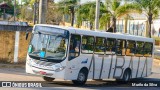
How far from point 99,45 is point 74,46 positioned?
2179 millimetres

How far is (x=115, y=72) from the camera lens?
22.7m

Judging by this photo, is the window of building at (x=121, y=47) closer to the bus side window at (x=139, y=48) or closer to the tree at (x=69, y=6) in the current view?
the bus side window at (x=139, y=48)

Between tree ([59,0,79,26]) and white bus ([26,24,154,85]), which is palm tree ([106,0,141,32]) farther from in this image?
white bus ([26,24,154,85])

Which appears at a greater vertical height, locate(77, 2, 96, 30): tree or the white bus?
locate(77, 2, 96, 30): tree

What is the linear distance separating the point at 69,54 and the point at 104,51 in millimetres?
3027

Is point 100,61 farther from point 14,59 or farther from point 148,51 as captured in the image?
point 14,59

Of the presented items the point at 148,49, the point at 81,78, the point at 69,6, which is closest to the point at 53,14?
the point at 69,6

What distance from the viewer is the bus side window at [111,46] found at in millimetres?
21600

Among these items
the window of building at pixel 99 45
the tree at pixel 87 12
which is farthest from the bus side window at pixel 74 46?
the tree at pixel 87 12

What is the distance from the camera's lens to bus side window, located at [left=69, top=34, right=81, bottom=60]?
18938 mm

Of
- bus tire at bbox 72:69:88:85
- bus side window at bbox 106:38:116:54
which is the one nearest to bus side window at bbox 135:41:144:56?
bus side window at bbox 106:38:116:54

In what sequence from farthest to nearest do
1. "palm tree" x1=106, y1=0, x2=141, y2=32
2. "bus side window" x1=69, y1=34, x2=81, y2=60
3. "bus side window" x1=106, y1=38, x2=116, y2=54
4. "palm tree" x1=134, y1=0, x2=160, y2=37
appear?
"palm tree" x1=106, y1=0, x2=141, y2=32
"palm tree" x1=134, y1=0, x2=160, y2=37
"bus side window" x1=106, y1=38, x2=116, y2=54
"bus side window" x1=69, y1=34, x2=81, y2=60

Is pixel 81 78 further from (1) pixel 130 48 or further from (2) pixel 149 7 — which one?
(2) pixel 149 7

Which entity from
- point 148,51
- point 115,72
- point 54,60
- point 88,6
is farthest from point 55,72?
point 88,6
